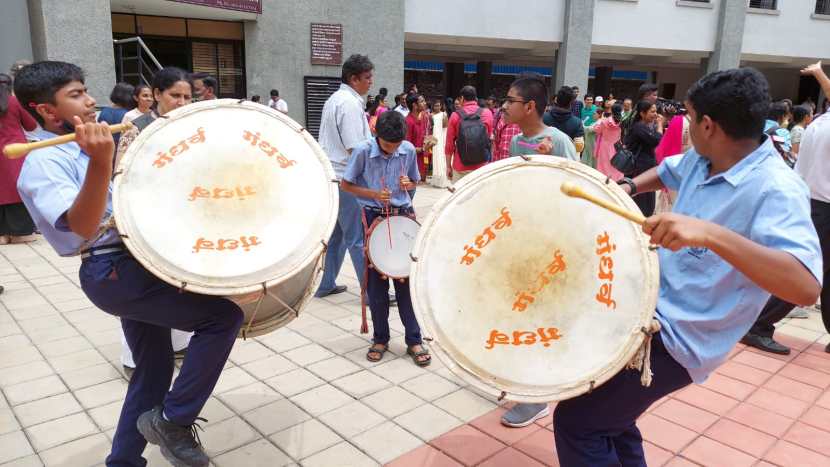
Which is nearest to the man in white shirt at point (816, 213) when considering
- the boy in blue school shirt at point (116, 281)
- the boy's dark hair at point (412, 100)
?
the boy in blue school shirt at point (116, 281)

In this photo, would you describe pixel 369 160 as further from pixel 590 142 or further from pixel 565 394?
pixel 590 142

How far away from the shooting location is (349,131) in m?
4.45

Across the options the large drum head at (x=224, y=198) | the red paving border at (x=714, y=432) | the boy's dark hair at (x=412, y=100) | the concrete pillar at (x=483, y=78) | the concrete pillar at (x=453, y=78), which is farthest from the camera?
the concrete pillar at (x=453, y=78)

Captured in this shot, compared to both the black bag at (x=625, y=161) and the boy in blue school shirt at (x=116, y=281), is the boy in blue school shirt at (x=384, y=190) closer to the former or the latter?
the boy in blue school shirt at (x=116, y=281)

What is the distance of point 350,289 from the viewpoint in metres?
5.12

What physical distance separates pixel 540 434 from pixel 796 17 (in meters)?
21.2

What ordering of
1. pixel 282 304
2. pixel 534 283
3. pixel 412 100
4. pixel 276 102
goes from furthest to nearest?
pixel 276 102 < pixel 412 100 < pixel 282 304 < pixel 534 283

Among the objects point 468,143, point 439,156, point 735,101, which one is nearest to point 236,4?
point 439,156

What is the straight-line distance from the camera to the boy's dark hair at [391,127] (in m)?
3.59

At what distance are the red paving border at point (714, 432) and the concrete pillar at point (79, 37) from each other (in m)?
9.06

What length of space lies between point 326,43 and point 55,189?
11026 mm

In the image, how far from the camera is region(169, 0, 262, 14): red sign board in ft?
35.6

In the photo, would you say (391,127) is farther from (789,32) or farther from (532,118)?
(789,32)

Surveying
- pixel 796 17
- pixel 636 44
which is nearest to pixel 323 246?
pixel 636 44
